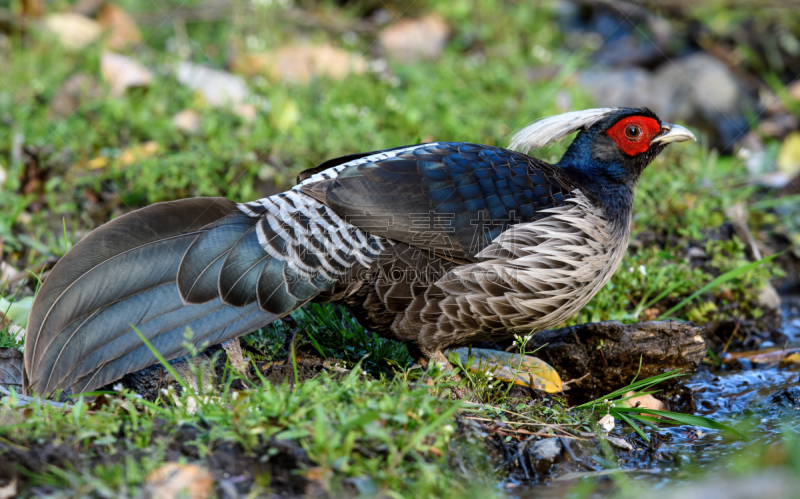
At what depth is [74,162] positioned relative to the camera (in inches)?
227

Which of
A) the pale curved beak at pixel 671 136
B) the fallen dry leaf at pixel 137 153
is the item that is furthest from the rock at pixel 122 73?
the pale curved beak at pixel 671 136

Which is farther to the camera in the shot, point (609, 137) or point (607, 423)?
point (609, 137)

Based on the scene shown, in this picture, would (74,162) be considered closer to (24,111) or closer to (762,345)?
(24,111)

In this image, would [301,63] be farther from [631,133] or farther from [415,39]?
[631,133]

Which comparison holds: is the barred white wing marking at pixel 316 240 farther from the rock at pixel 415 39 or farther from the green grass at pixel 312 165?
the rock at pixel 415 39

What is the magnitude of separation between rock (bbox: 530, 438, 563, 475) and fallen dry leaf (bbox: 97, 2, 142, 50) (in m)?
6.27

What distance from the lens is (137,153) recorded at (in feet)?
18.7

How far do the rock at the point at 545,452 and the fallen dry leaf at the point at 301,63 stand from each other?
471 cm

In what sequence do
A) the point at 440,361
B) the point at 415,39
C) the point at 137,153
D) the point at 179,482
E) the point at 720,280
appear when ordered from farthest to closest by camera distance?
the point at 415,39 → the point at 137,153 → the point at 720,280 → the point at 440,361 → the point at 179,482

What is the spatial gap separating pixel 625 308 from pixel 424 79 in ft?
10.5

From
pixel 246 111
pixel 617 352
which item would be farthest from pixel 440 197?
pixel 246 111

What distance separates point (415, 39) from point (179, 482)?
646 centimetres

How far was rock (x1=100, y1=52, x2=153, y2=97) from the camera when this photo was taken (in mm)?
6555

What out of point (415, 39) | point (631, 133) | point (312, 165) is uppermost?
point (415, 39)
